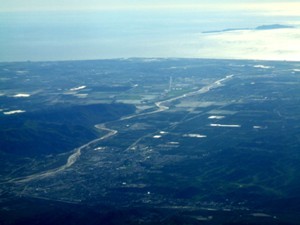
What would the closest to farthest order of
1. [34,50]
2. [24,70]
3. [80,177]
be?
[80,177]
[24,70]
[34,50]

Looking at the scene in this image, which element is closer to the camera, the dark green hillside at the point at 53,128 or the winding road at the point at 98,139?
the winding road at the point at 98,139

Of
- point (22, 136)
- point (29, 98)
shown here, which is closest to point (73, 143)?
point (22, 136)

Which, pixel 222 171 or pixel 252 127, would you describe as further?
pixel 252 127

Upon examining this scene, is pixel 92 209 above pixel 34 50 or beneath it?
beneath

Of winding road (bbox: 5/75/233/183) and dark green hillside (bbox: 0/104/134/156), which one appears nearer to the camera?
winding road (bbox: 5/75/233/183)

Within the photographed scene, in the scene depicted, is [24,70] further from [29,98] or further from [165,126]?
[165,126]

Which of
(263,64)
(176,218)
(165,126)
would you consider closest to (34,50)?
(263,64)

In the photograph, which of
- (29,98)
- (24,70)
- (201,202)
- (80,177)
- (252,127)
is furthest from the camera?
(24,70)

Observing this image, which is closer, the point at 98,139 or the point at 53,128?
the point at 98,139

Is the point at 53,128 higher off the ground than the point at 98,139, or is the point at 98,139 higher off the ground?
the point at 53,128
